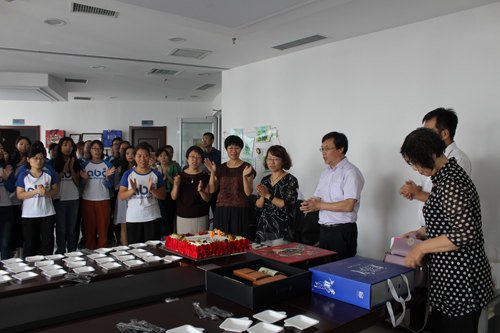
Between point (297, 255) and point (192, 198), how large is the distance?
1.94 metres

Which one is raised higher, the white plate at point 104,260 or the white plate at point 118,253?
the white plate at point 104,260

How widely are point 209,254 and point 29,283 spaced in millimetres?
957

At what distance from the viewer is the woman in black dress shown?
3.12 metres

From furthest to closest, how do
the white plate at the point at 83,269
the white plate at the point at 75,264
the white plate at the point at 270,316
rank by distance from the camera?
→ the white plate at the point at 75,264 < the white plate at the point at 83,269 < the white plate at the point at 270,316

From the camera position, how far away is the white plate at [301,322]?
1315 mm

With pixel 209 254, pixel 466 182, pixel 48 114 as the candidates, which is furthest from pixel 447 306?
pixel 48 114

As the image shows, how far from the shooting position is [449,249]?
1631mm

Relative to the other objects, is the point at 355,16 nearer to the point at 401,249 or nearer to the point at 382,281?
the point at 401,249

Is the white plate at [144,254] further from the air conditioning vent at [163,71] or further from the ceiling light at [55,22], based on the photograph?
the air conditioning vent at [163,71]

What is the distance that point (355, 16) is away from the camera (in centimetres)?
360

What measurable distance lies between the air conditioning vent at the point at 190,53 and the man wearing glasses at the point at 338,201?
2.81m

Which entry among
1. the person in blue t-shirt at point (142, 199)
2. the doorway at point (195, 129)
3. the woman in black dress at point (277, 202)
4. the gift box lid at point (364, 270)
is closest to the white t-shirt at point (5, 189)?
the person in blue t-shirt at point (142, 199)

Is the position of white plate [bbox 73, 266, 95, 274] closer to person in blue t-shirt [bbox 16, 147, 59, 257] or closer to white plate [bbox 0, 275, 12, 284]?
white plate [bbox 0, 275, 12, 284]

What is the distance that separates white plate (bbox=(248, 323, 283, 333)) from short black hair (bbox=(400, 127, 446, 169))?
101 cm
